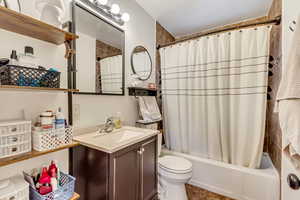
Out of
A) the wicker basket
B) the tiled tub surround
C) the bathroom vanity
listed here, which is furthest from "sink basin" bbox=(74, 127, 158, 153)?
the tiled tub surround

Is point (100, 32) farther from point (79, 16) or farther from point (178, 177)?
point (178, 177)

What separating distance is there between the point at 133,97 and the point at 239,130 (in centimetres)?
139

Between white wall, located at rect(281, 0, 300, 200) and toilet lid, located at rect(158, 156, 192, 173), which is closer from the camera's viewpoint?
white wall, located at rect(281, 0, 300, 200)

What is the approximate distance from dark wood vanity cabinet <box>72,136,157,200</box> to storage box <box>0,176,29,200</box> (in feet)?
1.20

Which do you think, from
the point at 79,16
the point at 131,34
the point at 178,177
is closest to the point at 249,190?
the point at 178,177

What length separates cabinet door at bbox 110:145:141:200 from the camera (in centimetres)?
97

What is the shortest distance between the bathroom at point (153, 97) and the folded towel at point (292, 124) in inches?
0.5

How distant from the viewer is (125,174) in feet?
3.47

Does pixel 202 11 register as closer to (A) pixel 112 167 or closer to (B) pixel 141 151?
(B) pixel 141 151

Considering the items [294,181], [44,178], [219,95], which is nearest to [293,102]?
[294,181]

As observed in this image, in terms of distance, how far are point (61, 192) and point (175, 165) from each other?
3.75 ft

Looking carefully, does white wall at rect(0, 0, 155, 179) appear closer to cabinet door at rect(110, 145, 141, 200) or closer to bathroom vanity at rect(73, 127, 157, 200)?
bathroom vanity at rect(73, 127, 157, 200)

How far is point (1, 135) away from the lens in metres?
0.63

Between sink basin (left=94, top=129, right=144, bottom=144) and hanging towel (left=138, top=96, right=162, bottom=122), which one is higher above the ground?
hanging towel (left=138, top=96, right=162, bottom=122)
